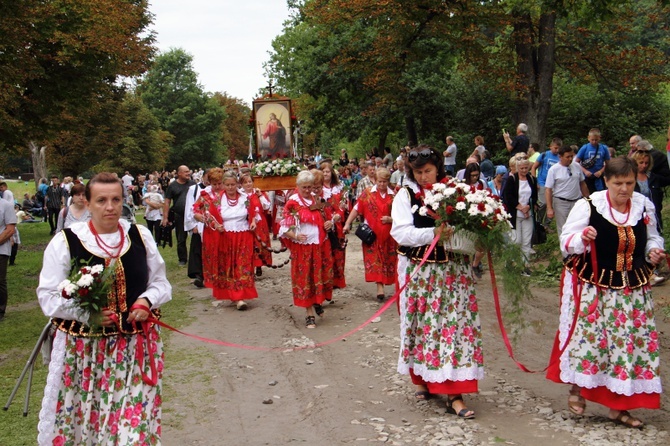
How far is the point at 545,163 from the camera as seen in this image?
15812 millimetres

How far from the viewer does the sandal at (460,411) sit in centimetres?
628

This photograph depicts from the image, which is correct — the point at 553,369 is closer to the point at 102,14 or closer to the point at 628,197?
the point at 628,197

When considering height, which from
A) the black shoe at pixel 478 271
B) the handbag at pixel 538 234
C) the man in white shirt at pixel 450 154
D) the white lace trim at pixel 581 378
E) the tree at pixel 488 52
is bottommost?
the black shoe at pixel 478 271

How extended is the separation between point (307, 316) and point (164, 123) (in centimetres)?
7383

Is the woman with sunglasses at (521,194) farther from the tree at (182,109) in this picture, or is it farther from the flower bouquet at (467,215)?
the tree at (182,109)

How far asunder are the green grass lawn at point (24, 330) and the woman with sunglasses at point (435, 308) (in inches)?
102

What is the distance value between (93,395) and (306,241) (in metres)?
5.92

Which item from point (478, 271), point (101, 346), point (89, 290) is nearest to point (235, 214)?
point (478, 271)

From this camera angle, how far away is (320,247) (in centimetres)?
1059

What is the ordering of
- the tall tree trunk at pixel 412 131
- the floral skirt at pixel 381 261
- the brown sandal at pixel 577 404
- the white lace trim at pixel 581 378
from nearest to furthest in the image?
the white lace trim at pixel 581 378, the brown sandal at pixel 577 404, the floral skirt at pixel 381 261, the tall tree trunk at pixel 412 131

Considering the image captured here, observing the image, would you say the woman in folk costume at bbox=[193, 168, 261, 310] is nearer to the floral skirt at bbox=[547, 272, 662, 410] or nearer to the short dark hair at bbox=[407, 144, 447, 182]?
the short dark hair at bbox=[407, 144, 447, 182]

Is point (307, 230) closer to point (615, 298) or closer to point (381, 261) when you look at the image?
point (381, 261)

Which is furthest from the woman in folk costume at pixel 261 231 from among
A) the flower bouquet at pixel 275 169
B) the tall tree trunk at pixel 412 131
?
the tall tree trunk at pixel 412 131

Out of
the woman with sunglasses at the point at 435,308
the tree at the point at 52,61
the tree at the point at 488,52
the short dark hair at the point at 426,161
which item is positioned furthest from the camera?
the tree at the point at 488,52
